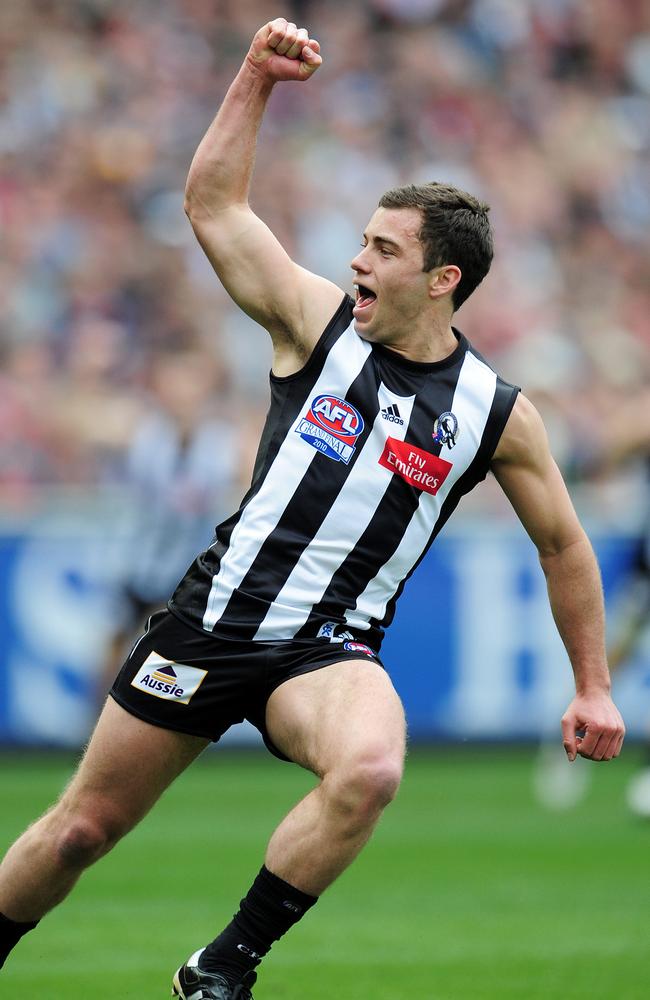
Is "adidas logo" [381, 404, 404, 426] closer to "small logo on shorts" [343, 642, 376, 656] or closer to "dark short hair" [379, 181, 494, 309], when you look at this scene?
"dark short hair" [379, 181, 494, 309]

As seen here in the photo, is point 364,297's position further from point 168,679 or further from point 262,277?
point 168,679

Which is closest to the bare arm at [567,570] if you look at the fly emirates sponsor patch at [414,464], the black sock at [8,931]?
the fly emirates sponsor patch at [414,464]

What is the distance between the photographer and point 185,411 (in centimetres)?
1212

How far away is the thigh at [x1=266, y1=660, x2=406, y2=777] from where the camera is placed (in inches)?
181

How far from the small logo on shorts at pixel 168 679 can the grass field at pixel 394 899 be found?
1273mm

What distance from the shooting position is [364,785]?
14.9ft

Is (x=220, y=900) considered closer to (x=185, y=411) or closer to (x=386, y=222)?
(x=386, y=222)

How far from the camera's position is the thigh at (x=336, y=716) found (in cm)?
460

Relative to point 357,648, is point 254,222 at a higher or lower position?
higher

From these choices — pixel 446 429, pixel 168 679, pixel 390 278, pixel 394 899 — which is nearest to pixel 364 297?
pixel 390 278

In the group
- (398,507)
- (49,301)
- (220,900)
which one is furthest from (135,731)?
(49,301)

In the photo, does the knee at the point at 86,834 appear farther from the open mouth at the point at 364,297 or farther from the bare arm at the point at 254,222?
the open mouth at the point at 364,297

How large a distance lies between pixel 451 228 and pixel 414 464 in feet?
2.52

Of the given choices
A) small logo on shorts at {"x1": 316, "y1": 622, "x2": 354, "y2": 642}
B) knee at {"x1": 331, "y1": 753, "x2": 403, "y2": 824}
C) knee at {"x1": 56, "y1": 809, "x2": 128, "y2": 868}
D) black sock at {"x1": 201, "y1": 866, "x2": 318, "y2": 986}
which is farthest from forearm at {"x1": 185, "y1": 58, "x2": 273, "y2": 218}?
black sock at {"x1": 201, "y1": 866, "x2": 318, "y2": 986}
